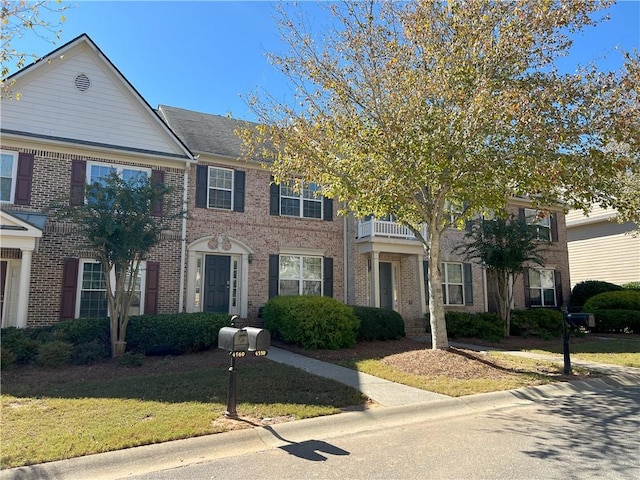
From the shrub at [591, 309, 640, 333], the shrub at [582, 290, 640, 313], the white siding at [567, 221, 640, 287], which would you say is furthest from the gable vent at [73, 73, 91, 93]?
the white siding at [567, 221, 640, 287]

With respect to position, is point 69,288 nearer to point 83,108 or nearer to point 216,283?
point 216,283

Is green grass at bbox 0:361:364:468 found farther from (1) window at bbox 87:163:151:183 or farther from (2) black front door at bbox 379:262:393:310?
(2) black front door at bbox 379:262:393:310

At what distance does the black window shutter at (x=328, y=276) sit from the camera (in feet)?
54.4

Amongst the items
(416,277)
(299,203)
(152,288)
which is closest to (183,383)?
(152,288)

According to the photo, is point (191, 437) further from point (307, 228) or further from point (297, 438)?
point (307, 228)

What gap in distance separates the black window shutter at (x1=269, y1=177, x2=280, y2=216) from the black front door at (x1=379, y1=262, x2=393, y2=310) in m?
5.05

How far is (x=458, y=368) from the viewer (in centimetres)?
901

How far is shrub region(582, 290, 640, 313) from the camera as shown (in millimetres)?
18828

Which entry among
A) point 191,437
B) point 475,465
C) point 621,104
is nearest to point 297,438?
point 191,437

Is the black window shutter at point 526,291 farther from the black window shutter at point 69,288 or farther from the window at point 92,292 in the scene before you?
the black window shutter at point 69,288

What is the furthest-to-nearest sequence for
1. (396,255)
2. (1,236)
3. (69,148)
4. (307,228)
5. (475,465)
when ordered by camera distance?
(396,255)
(307,228)
(69,148)
(1,236)
(475,465)

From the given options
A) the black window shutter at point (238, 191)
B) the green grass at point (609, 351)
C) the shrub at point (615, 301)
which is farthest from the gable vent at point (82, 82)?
the shrub at point (615, 301)

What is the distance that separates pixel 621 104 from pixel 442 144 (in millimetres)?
3651

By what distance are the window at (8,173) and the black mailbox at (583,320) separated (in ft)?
47.4
